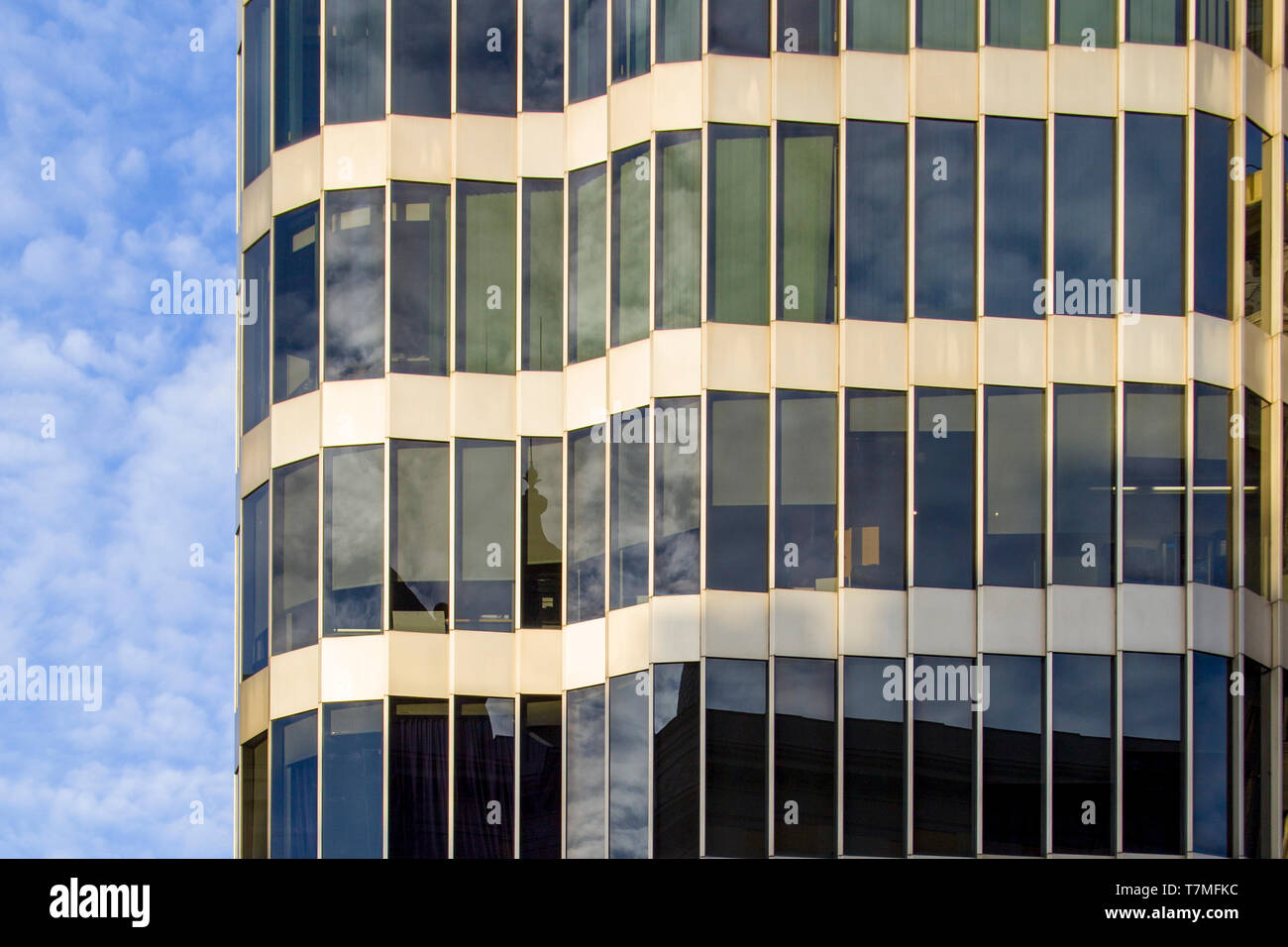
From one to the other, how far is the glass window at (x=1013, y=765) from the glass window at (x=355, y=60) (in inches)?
550

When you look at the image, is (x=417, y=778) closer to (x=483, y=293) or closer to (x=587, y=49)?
(x=483, y=293)

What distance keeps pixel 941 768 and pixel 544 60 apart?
1357 cm

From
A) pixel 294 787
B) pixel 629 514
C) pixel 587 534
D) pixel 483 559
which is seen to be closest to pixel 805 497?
pixel 629 514

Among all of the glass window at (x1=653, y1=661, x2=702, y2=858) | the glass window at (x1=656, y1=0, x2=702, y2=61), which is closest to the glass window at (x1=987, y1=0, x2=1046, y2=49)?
the glass window at (x1=656, y1=0, x2=702, y2=61)

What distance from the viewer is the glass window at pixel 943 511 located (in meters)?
36.0

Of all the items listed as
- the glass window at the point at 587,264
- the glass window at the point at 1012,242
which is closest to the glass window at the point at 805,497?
the glass window at the point at 1012,242

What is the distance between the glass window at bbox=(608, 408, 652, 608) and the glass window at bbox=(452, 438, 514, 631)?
1.78 metres

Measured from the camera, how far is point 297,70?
3941cm

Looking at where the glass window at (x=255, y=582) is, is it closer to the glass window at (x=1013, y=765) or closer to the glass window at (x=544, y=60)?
the glass window at (x=544, y=60)

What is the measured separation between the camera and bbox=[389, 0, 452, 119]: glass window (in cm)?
3869
